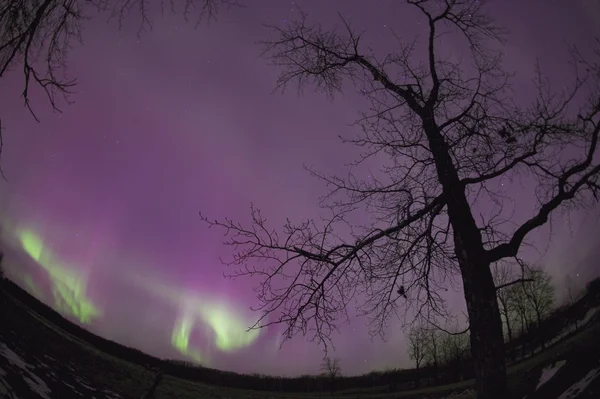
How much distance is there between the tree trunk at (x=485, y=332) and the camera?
4.77 meters

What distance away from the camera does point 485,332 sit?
16.2 ft

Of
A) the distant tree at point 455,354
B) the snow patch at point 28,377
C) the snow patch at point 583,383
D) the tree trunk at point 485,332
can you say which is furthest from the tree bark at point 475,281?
the distant tree at point 455,354

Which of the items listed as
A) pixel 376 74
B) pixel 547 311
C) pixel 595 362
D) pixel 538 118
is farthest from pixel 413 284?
pixel 547 311

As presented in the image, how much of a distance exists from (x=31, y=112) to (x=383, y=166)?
5316 millimetres

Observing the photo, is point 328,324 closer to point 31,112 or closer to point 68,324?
point 31,112

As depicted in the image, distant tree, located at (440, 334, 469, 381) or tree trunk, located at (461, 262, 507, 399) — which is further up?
distant tree, located at (440, 334, 469, 381)

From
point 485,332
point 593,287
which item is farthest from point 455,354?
point 485,332

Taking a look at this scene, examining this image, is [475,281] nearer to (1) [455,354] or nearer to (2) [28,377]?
(2) [28,377]

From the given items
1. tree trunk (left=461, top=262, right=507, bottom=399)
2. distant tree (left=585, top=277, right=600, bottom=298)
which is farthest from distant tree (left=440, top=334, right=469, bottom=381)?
tree trunk (left=461, top=262, right=507, bottom=399)

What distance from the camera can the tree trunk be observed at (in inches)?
188

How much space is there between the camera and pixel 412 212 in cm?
618

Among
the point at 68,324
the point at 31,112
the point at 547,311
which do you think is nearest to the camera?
the point at 31,112

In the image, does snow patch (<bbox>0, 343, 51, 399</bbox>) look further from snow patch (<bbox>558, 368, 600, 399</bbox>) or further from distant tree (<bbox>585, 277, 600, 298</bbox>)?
distant tree (<bbox>585, 277, 600, 298</bbox>)

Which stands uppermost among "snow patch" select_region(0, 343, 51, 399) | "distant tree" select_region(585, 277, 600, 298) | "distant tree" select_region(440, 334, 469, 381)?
"distant tree" select_region(585, 277, 600, 298)
